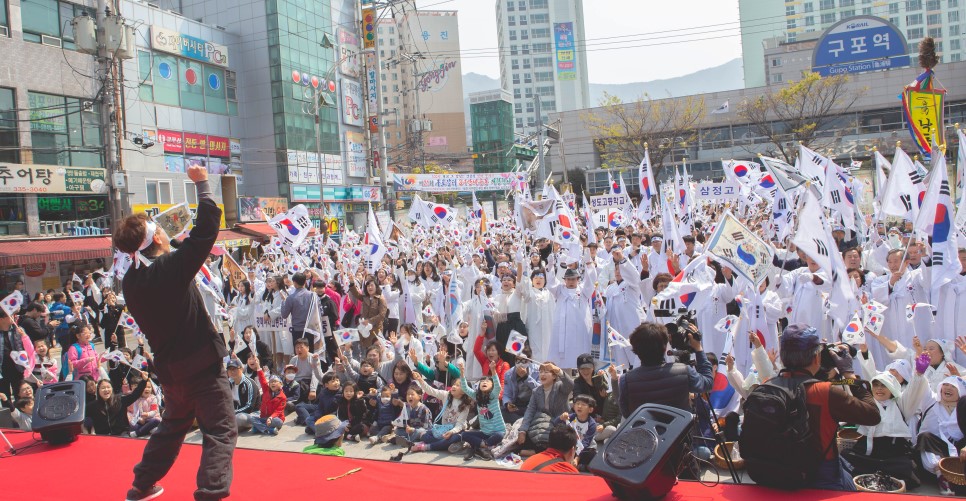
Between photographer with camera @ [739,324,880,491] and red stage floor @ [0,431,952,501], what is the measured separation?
0.37 feet

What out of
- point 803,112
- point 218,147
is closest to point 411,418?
point 218,147

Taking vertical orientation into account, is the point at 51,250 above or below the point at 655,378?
above

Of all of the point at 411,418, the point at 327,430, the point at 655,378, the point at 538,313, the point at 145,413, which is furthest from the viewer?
the point at 538,313

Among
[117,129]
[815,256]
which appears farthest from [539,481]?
[117,129]

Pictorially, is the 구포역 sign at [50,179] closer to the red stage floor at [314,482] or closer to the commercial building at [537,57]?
the red stage floor at [314,482]

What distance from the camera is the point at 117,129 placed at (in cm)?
1440

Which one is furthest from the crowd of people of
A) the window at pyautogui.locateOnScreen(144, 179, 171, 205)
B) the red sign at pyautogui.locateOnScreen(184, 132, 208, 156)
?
the red sign at pyautogui.locateOnScreen(184, 132, 208, 156)

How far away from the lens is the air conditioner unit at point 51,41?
22.7m

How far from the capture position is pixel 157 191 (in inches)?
1060

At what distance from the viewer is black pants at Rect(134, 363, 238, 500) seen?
3.47 metres

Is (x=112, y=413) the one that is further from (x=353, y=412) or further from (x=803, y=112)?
(x=803, y=112)

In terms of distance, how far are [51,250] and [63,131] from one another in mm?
5405

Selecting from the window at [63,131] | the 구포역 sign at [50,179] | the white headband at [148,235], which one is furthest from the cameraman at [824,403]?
the 구포역 sign at [50,179]

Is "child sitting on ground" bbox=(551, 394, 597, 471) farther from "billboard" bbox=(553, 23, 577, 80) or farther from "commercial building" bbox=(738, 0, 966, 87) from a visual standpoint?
"billboard" bbox=(553, 23, 577, 80)
